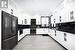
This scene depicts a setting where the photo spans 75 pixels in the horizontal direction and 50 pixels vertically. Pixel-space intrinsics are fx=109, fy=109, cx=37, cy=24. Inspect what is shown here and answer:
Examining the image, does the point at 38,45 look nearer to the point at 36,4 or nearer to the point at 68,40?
the point at 68,40

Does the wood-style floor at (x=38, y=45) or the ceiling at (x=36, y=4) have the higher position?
the ceiling at (x=36, y=4)

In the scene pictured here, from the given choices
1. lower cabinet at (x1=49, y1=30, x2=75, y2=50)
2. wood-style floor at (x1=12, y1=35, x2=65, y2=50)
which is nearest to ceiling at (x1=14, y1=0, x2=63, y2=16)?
wood-style floor at (x1=12, y1=35, x2=65, y2=50)

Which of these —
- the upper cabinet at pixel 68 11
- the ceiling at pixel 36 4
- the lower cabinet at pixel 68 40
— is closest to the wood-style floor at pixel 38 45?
the lower cabinet at pixel 68 40

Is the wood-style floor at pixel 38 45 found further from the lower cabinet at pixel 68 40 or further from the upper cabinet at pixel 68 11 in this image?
the upper cabinet at pixel 68 11

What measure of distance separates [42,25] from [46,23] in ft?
1.96

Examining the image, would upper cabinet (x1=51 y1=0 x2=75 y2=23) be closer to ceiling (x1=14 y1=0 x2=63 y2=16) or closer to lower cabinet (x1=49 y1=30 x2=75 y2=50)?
lower cabinet (x1=49 y1=30 x2=75 y2=50)

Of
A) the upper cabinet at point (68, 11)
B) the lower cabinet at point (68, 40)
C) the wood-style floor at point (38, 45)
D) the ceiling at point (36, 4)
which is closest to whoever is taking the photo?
the lower cabinet at point (68, 40)

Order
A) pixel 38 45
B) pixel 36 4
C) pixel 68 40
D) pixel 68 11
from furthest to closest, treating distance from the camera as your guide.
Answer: pixel 36 4 → pixel 38 45 → pixel 68 11 → pixel 68 40

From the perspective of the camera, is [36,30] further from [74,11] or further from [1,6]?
[74,11]

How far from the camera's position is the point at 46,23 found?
14.5 meters

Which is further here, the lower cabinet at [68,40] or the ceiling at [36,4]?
the ceiling at [36,4]

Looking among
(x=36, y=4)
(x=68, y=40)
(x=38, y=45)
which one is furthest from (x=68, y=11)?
(x=36, y=4)

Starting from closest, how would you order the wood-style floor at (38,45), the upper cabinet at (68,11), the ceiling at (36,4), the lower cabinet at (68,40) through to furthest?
the lower cabinet at (68,40) < the upper cabinet at (68,11) < the wood-style floor at (38,45) < the ceiling at (36,4)

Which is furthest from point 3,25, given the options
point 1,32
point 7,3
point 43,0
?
point 43,0
